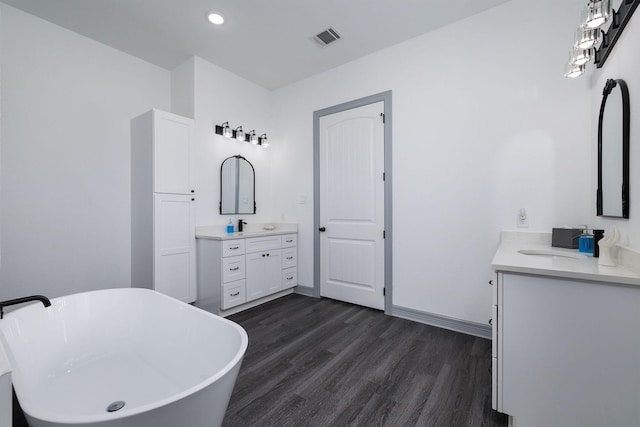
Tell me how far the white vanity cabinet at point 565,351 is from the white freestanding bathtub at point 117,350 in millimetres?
1301

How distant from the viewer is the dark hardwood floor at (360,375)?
145cm

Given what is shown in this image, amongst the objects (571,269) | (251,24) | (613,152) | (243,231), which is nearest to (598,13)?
(613,152)

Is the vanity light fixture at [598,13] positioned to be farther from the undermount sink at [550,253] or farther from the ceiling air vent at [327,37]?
the ceiling air vent at [327,37]

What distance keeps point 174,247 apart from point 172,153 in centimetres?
99

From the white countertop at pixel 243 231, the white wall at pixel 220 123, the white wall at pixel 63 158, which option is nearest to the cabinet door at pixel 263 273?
the white countertop at pixel 243 231

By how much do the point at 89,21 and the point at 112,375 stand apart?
3.04m

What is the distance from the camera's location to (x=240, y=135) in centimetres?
342

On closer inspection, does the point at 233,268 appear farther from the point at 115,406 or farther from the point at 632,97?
the point at 632,97

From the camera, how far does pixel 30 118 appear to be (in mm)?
2355

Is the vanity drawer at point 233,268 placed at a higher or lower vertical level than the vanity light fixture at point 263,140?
lower

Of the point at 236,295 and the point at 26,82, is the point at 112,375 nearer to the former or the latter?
the point at 236,295

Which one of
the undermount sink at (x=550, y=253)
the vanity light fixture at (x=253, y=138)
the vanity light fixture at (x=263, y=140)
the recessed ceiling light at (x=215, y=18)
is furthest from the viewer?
the vanity light fixture at (x=263, y=140)

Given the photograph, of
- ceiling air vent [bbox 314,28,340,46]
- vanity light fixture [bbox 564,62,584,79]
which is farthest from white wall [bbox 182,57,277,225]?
vanity light fixture [bbox 564,62,584,79]

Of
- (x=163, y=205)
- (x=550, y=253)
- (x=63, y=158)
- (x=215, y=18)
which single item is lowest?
(x=550, y=253)
